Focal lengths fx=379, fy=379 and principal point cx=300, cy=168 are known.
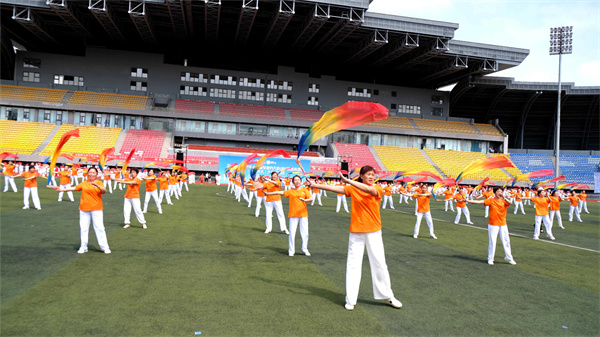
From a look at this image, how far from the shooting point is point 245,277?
24.3 feet

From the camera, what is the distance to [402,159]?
181 feet

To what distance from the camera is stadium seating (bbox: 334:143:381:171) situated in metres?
53.0

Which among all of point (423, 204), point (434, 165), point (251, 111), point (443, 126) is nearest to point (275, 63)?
point (251, 111)

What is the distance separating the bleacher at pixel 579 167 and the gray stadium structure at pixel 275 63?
695 cm

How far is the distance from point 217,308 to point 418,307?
3.15m

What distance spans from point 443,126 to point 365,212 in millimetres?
60811

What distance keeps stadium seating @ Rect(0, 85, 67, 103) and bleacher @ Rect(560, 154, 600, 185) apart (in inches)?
2881

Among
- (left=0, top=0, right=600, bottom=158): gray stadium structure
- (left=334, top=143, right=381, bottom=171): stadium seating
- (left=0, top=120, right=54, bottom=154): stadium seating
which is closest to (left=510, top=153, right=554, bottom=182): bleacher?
(left=0, top=0, right=600, bottom=158): gray stadium structure

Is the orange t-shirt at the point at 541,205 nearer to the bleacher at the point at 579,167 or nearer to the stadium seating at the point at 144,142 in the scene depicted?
the stadium seating at the point at 144,142

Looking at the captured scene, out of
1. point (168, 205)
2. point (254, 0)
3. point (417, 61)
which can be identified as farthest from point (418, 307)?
point (417, 61)

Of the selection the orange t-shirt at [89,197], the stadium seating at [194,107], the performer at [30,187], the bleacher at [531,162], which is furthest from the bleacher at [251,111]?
the orange t-shirt at [89,197]

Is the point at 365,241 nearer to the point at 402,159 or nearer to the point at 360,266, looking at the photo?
the point at 360,266

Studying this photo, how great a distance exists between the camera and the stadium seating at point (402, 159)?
175 feet

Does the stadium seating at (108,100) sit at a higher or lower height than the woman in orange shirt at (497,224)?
higher
